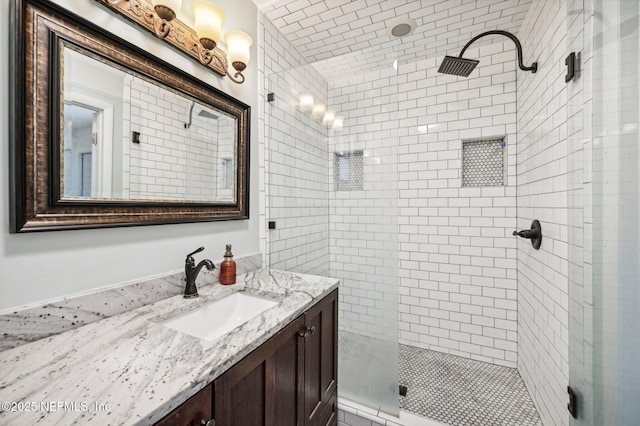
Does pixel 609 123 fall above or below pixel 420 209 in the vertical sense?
above

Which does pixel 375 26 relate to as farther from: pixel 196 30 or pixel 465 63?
pixel 196 30

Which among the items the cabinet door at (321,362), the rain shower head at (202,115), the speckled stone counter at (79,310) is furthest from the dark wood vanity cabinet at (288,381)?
the rain shower head at (202,115)

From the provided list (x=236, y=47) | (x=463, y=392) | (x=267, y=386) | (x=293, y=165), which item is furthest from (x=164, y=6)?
(x=463, y=392)

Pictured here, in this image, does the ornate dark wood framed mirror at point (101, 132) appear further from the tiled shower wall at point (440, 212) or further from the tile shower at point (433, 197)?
the tiled shower wall at point (440, 212)

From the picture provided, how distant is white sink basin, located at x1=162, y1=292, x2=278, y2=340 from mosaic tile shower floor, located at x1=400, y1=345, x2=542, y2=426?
1.26m

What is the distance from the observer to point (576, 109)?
3.93ft

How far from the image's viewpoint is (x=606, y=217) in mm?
987

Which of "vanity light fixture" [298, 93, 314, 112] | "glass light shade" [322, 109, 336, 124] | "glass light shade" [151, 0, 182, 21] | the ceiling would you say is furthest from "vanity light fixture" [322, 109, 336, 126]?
"glass light shade" [151, 0, 182, 21]

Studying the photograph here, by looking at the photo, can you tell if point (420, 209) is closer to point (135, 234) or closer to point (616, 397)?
point (616, 397)

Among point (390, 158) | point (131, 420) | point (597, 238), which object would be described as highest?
point (390, 158)

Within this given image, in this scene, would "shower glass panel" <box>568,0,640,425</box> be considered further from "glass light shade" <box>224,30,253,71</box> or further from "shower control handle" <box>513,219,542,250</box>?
"glass light shade" <box>224,30,253,71</box>

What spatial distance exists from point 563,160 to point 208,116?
1933 millimetres

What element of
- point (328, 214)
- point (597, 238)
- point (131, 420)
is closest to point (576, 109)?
point (597, 238)

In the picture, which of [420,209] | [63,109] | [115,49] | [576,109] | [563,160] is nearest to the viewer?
[63,109]
